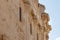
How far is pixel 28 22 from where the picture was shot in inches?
869

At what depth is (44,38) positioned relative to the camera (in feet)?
98.1

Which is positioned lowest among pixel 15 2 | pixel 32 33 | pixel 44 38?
pixel 44 38

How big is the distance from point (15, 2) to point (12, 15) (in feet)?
4.37

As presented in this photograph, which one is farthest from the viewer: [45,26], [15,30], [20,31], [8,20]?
[45,26]

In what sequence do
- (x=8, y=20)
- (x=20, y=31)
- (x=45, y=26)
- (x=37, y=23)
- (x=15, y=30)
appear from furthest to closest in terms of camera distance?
(x=45, y=26) → (x=37, y=23) → (x=20, y=31) → (x=15, y=30) → (x=8, y=20)

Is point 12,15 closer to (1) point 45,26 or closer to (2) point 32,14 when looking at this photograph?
(2) point 32,14

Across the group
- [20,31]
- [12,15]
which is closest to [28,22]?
[20,31]

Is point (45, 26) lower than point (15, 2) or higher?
lower

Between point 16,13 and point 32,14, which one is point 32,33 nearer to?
point 32,14

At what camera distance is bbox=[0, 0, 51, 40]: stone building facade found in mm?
15375

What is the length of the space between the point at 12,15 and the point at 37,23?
8.70 metres

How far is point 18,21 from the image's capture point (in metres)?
18.7

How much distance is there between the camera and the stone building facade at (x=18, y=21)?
15375mm

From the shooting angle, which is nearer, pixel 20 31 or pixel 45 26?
pixel 20 31
